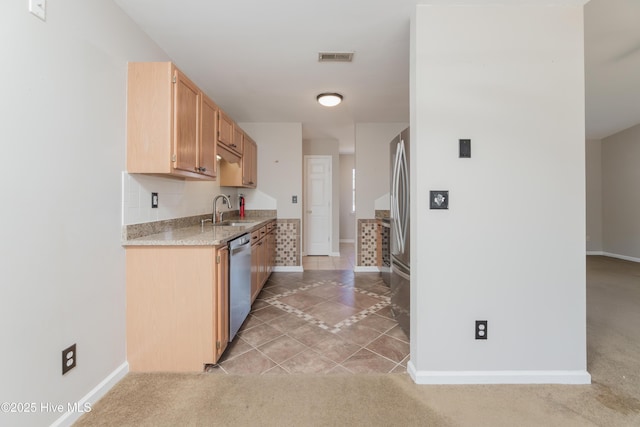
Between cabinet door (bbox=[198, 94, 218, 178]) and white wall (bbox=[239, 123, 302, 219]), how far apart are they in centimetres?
183

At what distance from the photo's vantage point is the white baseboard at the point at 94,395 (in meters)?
1.29

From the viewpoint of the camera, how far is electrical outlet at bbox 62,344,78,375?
51.0 inches

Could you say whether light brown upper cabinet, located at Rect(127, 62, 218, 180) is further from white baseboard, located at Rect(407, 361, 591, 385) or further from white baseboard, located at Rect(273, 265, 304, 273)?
white baseboard, located at Rect(273, 265, 304, 273)

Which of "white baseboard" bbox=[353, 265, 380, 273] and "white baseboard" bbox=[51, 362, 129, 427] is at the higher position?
"white baseboard" bbox=[353, 265, 380, 273]

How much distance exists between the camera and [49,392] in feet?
4.01

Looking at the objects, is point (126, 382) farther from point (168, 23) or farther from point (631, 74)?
point (631, 74)

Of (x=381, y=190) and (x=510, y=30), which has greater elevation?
(x=510, y=30)

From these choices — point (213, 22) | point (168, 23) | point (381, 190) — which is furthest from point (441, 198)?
point (381, 190)

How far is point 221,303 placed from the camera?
180 centimetres

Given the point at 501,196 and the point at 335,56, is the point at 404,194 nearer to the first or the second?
the point at 501,196

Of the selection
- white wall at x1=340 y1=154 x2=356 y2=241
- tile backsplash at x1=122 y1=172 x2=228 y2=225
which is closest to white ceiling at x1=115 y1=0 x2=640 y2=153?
tile backsplash at x1=122 y1=172 x2=228 y2=225

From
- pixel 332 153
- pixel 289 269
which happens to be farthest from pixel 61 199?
pixel 332 153

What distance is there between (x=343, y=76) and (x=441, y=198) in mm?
1747

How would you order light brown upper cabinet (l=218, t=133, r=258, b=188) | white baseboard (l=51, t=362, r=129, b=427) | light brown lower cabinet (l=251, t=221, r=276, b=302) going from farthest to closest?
light brown upper cabinet (l=218, t=133, r=258, b=188) < light brown lower cabinet (l=251, t=221, r=276, b=302) < white baseboard (l=51, t=362, r=129, b=427)
